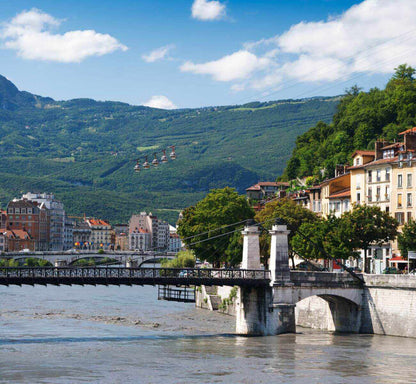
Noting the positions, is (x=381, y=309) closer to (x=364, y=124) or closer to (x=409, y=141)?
(x=409, y=141)

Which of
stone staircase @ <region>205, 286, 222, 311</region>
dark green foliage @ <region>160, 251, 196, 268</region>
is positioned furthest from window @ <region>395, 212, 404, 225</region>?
dark green foliage @ <region>160, 251, 196, 268</region>

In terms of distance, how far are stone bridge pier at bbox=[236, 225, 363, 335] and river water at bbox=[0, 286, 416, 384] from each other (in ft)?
5.37

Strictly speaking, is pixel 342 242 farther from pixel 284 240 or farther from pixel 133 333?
pixel 133 333

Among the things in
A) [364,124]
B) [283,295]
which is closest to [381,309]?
[283,295]

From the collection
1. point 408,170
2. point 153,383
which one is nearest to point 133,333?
point 153,383

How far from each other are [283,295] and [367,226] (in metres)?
16.5

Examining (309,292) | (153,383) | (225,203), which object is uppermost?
(225,203)

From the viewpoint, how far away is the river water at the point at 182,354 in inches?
1650

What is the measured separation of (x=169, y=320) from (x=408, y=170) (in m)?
26.0

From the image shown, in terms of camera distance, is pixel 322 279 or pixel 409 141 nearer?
pixel 322 279

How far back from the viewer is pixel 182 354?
48938 mm

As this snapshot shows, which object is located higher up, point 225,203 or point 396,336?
point 225,203

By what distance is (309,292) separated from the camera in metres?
57.7

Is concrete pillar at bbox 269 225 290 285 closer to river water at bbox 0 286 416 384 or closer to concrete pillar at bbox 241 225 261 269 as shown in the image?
concrete pillar at bbox 241 225 261 269
